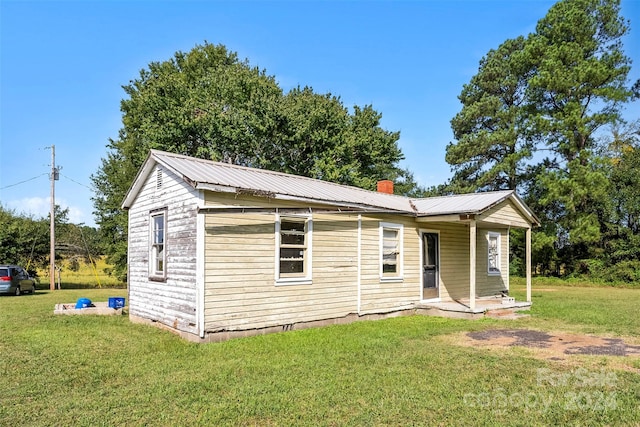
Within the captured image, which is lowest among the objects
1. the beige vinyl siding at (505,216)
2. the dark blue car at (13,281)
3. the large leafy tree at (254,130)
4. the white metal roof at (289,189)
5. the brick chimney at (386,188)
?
the dark blue car at (13,281)

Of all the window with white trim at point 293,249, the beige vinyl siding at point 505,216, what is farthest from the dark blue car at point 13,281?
the beige vinyl siding at point 505,216

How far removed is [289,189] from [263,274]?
2.31 m

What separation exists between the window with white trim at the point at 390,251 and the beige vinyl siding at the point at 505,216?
7.64 ft

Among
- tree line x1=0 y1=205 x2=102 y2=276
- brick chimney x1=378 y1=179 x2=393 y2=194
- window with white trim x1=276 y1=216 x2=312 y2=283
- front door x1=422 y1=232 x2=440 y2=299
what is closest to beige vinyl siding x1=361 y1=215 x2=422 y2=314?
front door x1=422 y1=232 x2=440 y2=299

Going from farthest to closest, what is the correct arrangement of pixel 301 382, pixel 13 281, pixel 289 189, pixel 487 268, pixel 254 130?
pixel 254 130 < pixel 13 281 < pixel 487 268 < pixel 289 189 < pixel 301 382

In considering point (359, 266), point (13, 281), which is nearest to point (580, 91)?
point (359, 266)

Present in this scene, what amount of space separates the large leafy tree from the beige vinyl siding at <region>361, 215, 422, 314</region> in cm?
1266

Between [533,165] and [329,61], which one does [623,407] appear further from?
[533,165]

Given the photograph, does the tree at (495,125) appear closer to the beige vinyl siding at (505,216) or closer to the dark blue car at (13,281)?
the beige vinyl siding at (505,216)

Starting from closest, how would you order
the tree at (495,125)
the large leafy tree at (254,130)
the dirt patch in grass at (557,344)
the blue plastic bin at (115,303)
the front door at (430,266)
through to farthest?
the dirt patch in grass at (557,344) < the blue plastic bin at (115,303) < the front door at (430,266) < the large leafy tree at (254,130) < the tree at (495,125)

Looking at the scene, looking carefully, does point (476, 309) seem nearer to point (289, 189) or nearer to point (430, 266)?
point (430, 266)

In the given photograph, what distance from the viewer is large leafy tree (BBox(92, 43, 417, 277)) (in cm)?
2586

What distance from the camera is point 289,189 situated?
10.9m

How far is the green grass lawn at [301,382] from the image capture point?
4.87m
